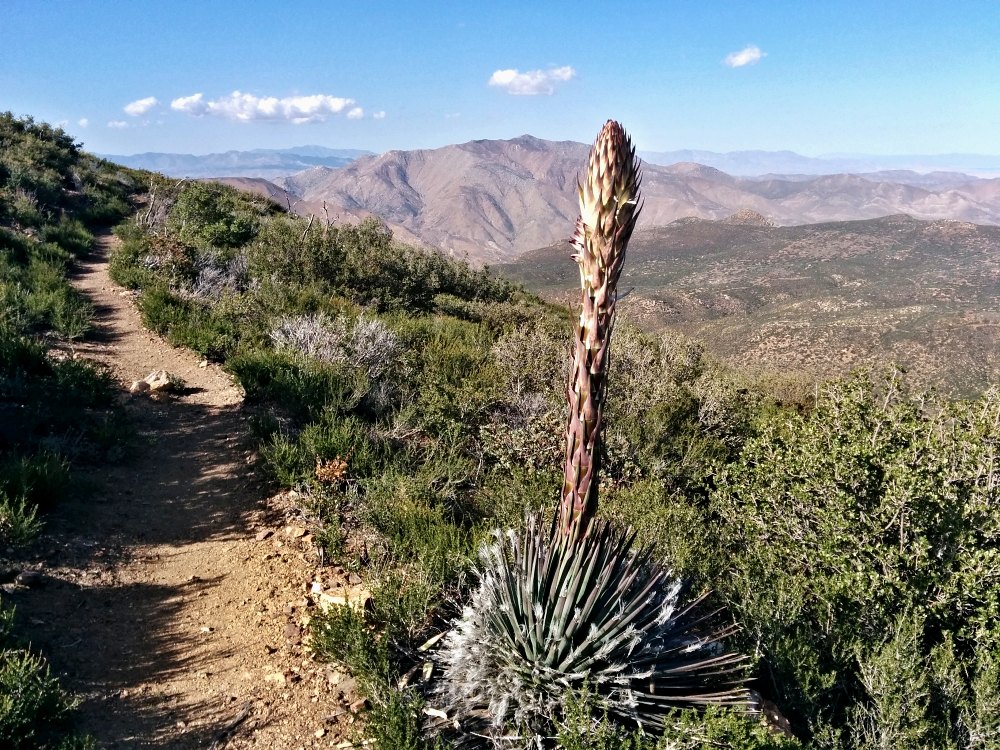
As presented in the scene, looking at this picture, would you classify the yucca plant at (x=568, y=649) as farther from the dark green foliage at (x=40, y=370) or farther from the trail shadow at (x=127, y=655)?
the dark green foliage at (x=40, y=370)

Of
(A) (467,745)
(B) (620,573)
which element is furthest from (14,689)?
(B) (620,573)

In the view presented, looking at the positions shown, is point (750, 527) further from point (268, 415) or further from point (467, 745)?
point (268, 415)

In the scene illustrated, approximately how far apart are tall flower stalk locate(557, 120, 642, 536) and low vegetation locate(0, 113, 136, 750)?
274 centimetres

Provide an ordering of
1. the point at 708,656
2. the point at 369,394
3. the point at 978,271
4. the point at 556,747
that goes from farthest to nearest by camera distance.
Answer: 1. the point at 978,271
2. the point at 369,394
3. the point at 708,656
4. the point at 556,747

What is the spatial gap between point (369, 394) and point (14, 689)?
470 centimetres

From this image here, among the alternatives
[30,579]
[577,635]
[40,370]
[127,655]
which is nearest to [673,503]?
[577,635]

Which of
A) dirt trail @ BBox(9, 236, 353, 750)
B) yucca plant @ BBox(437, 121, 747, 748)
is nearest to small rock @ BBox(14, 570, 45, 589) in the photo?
dirt trail @ BBox(9, 236, 353, 750)

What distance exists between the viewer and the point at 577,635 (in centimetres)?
295

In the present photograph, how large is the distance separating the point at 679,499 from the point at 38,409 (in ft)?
22.5

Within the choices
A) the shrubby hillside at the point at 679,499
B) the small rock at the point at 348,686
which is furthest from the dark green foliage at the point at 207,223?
the small rock at the point at 348,686

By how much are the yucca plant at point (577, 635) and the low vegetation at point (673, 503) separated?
12 cm

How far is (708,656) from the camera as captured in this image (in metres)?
3.37

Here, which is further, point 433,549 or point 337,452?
point 337,452

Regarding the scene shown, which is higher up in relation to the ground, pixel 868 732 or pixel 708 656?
pixel 708 656
